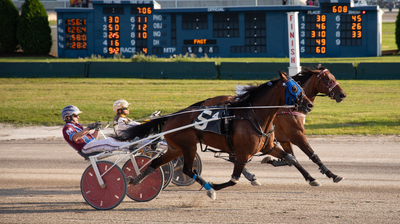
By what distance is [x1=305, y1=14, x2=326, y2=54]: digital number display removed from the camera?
2573 centimetres

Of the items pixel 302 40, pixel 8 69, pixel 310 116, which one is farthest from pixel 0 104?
pixel 302 40

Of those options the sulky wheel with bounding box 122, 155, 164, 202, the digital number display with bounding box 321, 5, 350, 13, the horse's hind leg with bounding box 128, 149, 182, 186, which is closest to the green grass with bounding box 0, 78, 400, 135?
the horse's hind leg with bounding box 128, 149, 182, 186

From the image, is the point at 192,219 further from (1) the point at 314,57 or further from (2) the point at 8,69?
(1) the point at 314,57

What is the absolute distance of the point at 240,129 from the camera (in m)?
5.68

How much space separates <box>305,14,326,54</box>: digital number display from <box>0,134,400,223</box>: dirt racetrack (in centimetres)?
1788

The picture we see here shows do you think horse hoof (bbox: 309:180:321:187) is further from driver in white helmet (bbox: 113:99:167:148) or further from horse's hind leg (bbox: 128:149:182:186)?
driver in white helmet (bbox: 113:99:167:148)

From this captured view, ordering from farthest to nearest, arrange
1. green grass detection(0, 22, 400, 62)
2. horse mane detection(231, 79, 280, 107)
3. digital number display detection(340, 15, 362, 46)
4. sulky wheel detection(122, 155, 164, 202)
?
1. digital number display detection(340, 15, 362, 46)
2. green grass detection(0, 22, 400, 62)
3. sulky wheel detection(122, 155, 164, 202)
4. horse mane detection(231, 79, 280, 107)

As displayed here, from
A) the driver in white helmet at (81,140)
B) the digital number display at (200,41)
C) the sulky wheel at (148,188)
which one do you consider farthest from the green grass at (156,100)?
the digital number display at (200,41)

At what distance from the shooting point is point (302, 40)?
2611 centimetres

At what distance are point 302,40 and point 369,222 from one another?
72.8ft

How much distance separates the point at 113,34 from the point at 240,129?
23.5m

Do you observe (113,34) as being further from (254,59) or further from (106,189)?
(106,189)

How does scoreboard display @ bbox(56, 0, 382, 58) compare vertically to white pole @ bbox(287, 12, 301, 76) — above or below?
above

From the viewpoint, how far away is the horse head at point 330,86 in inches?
260
